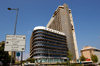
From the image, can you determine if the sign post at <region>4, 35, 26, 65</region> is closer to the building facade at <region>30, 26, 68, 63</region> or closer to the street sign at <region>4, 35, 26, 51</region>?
the street sign at <region>4, 35, 26, 51</region>

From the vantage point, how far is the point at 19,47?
12.0 m

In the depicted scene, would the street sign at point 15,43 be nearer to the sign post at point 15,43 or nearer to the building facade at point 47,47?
the sign post at point 15,43

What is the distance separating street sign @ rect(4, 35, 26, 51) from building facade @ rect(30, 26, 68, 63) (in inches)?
2754

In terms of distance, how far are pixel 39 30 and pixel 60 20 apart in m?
41.2

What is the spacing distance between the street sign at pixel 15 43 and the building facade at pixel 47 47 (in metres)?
A: 70.0

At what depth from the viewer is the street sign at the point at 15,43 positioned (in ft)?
39.3

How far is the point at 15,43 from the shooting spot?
40.1 feet

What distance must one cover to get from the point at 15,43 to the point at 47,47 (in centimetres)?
7614

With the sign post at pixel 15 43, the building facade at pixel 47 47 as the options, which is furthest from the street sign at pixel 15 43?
the building facade at pixel 47 47

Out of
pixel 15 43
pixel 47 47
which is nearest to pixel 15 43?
pixel 15 43

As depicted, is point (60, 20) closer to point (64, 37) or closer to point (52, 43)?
point (64, 37)

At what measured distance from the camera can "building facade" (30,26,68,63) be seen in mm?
82938

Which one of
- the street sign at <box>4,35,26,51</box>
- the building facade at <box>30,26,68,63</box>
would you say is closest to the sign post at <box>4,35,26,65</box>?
the street sign at <box>4,35,26,51</box>

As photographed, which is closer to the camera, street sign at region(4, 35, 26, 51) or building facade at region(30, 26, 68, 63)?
street sign at region(4, 35, 26, 51)
